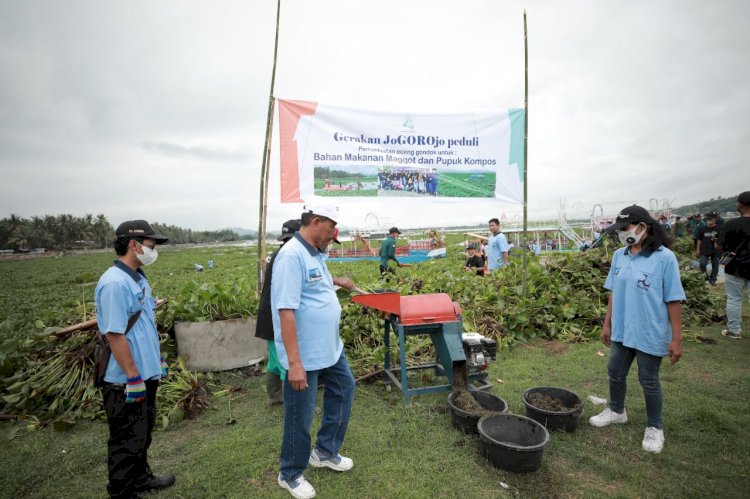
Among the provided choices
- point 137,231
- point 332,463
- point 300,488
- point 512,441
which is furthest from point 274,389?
point 512,441

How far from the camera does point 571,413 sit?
3.52 meters

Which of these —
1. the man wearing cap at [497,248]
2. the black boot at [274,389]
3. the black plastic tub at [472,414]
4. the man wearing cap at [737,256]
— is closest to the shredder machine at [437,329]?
the black plastic tub at [472,414]

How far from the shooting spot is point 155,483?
2.97 meters

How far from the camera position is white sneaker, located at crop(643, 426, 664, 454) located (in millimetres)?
3219

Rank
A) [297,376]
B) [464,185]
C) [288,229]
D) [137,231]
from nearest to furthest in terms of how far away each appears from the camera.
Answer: [297,376] → [137,231] → [288,229] → [464,185]

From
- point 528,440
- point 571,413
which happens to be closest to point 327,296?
point 528,440

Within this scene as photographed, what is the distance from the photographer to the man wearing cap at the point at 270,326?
3.48 meters

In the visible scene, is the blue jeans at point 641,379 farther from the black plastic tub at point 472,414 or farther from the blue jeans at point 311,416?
the blue jeans at point 311,416

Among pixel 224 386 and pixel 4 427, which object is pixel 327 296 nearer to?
pixel 224 386

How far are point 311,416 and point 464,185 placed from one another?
192 inches

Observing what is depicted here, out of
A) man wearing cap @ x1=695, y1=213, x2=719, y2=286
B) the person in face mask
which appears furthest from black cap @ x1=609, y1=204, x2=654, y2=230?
man wearing cap @ x1=695, y1=213, x2=719, y2=286

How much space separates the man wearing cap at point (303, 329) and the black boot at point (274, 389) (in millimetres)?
1380

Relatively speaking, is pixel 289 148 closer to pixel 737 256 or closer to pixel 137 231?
pixel 137 231

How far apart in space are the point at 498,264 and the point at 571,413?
5.40 m
